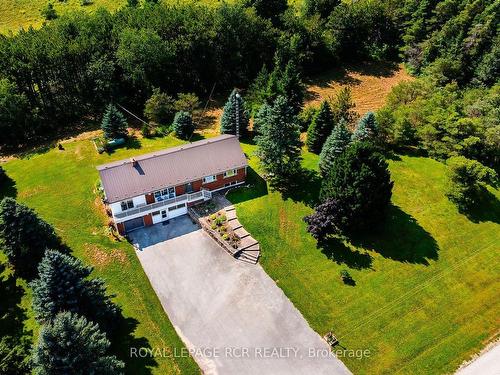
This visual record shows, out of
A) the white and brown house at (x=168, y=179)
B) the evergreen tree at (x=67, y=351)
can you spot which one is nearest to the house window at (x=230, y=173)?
the white and brown house at (x=168, y=179)

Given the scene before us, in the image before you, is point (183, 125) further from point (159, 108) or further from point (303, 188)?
point (303, 188)

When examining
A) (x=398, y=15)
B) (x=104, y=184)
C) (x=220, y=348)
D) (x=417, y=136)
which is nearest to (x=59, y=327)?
(x=220, y=348)

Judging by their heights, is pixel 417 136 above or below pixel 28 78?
below

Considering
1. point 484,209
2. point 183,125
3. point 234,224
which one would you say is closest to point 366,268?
point 234,224

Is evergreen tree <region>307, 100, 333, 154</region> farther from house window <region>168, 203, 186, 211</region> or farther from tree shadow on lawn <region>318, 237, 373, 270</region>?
house window <region>168, 203, 186, 211</region>

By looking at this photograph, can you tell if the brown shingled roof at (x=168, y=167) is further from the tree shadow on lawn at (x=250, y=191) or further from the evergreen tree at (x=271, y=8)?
the evergreen tree at (x=271, y=8)

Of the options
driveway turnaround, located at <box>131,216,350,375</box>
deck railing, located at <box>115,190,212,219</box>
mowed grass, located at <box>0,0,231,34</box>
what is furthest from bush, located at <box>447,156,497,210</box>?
mowed grass, located at <box>0,0,231,34</box>

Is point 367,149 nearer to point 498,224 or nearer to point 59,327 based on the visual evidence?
point 498,224

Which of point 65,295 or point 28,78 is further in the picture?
point 28,78
